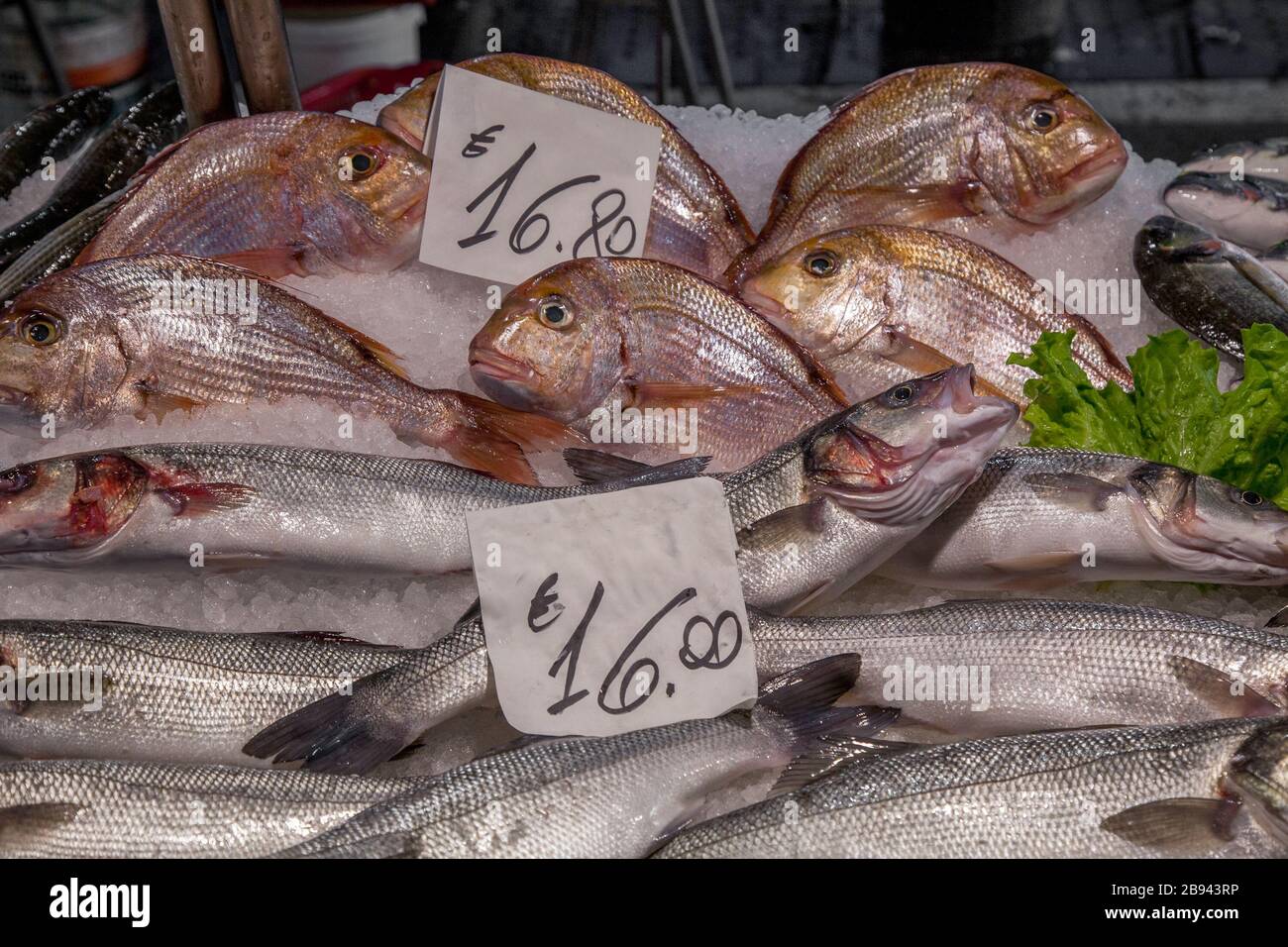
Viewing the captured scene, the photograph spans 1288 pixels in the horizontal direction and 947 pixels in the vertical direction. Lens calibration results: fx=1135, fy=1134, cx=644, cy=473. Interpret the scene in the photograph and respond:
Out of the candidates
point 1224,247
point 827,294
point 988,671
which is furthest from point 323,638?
point 1224,247

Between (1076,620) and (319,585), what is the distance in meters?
1.28

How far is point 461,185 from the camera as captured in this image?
234cm

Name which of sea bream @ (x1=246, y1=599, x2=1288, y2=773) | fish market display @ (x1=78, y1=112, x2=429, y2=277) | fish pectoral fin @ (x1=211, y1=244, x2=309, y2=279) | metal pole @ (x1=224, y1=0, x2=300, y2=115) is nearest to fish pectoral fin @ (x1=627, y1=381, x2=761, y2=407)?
sea bream @ (x1=246, y1=599, x2=1288, y2=773)

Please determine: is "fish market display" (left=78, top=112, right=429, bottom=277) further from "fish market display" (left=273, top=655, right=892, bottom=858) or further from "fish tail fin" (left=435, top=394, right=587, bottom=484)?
"fish market display" (left=273, top=655, right=892, bottom=858)

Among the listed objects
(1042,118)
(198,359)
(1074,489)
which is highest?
(1042,118)

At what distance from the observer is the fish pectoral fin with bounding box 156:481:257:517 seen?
186 cm

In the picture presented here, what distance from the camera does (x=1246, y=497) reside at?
1.86 m

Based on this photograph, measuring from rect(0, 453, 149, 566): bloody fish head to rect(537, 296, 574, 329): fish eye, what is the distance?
73 cm

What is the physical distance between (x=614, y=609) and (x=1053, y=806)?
669 millimetres

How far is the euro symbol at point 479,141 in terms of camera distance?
2.34 metres

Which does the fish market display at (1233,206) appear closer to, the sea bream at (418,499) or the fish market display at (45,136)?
the sea bream at (418,499)

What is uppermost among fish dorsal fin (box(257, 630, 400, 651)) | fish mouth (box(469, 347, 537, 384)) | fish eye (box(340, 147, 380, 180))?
fish eye (box(340, 147, 380, 180))

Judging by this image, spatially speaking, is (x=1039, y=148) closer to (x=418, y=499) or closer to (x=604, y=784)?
(x=418, y=499)
